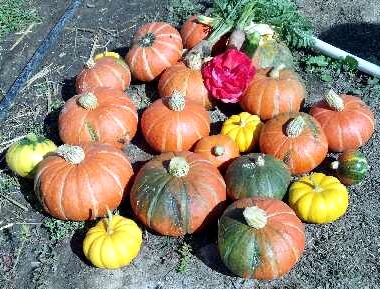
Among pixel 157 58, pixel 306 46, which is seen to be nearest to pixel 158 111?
pixel 157 58

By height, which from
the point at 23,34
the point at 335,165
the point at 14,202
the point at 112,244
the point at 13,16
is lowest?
the point at 335,165

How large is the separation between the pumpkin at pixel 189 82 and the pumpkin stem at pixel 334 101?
1229 millimetres

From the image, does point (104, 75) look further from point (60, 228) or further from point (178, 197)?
point (178, 197)

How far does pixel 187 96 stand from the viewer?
5.73 metres

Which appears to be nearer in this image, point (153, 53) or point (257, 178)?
Answer: point (257, 178)

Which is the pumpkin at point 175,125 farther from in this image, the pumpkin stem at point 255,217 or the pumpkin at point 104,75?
the pumpkin stem at point 255,217

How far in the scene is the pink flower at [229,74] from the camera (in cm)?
555

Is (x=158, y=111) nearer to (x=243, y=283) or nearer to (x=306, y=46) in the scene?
(x=243, y=283)

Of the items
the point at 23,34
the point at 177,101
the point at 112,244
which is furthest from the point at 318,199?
the point at 23,34

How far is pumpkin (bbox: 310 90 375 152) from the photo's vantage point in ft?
17.1

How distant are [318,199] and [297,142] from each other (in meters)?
0.59

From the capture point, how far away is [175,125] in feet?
17.2

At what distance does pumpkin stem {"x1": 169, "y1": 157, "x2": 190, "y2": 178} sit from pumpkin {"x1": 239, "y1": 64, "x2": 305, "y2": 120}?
4.30 feet

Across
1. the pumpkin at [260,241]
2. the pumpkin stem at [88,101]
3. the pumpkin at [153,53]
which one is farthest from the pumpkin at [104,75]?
the pumpkin at [260,241]
